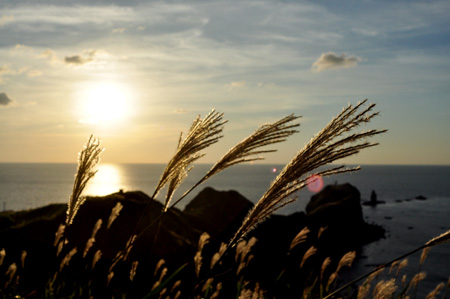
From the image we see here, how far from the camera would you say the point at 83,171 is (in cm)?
252

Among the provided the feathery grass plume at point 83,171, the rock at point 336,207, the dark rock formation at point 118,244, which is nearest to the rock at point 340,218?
the rock at point 336,207

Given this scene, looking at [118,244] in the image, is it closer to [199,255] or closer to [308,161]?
[199,255]

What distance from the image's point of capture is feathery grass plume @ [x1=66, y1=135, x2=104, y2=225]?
98.0 inches

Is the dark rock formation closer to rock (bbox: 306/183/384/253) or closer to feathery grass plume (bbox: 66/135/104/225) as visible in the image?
feathery grass plume (bbox: 66/135/104/225)

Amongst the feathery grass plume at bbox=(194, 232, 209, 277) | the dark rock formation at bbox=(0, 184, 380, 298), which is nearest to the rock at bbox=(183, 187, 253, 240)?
the dark rock formation at bbox=(0, 184, 380, 298)

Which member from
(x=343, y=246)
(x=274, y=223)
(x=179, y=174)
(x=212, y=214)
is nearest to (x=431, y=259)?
(x=343, y=246)

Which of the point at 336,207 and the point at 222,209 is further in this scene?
the point at 336,207

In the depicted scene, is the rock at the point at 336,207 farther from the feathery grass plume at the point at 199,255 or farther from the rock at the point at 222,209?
the feathery grass plume at the point at 199,255

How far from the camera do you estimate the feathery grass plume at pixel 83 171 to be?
8.16ft

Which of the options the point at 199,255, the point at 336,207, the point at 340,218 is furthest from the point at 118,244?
the point at 340,218

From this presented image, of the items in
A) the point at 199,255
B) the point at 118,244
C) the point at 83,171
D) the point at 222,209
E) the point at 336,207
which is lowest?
the point at 336,207

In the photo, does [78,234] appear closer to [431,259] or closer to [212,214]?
[212,214]

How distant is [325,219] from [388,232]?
24774 mm

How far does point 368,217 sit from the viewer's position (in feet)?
313
